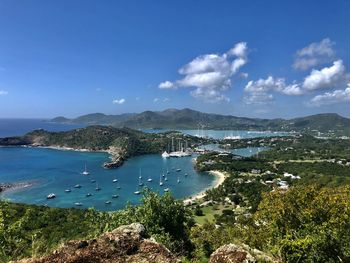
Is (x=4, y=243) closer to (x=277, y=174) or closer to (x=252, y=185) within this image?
(x=252, y=185)

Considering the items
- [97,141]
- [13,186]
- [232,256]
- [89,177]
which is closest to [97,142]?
[97,141]

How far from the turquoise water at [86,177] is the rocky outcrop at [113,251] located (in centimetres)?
6075

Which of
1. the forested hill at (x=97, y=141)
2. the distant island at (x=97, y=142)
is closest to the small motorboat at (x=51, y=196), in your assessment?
the distant island at (x=97, y=142)

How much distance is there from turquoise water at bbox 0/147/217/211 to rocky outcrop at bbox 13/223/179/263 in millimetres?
60753

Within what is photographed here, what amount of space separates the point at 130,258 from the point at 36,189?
90012 millimetres

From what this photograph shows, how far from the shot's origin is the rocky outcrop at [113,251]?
28.8 feet

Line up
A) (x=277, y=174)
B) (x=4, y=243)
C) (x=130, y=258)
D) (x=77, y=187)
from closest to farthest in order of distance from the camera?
(x=130, y=258), (x=4, y=243), (x=77, y=187), (x=277, y=174)

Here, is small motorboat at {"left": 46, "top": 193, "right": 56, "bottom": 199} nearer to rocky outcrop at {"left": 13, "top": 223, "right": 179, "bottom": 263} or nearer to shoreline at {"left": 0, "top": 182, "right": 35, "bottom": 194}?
shoreline at {"left": 0, "top": 182, "right": 35, "bottom": 194}

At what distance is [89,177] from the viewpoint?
109m

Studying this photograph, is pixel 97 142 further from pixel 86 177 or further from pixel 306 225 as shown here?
pixel 306 225

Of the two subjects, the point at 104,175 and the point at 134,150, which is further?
the point at 134,150

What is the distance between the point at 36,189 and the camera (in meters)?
90.9

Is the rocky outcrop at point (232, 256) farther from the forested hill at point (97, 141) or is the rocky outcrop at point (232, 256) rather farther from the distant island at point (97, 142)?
the forested hill at point (97, 141)

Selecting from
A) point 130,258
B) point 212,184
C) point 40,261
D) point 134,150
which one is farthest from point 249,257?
point 134,150
